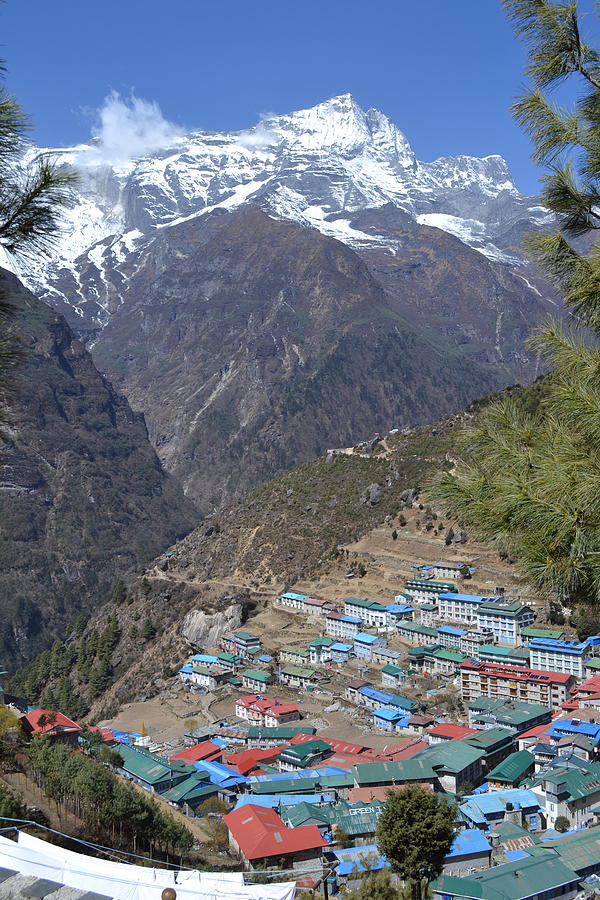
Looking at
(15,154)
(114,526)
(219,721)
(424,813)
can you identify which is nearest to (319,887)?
(424,813)

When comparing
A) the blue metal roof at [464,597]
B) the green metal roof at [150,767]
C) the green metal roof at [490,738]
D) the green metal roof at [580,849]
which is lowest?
the green metal roof at [580,849]

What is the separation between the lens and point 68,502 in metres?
156

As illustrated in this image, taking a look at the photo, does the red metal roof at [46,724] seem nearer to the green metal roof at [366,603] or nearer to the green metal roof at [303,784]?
the green metal roof at [303,784]

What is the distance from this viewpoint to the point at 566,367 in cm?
691

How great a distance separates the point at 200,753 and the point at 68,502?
12588 cm

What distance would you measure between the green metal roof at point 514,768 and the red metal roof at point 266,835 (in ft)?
33.1

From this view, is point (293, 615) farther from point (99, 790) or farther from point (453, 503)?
point (453, 503)

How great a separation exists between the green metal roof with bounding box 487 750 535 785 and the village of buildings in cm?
8

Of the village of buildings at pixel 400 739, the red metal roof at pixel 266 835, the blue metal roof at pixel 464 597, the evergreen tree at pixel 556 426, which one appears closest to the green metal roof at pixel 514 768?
the village of buildings at pixel 400 739

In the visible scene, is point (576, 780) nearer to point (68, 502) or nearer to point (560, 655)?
point (560, 655)

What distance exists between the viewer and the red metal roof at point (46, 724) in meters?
31.9

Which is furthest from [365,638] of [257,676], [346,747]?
[346,747]

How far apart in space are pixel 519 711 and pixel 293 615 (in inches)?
913

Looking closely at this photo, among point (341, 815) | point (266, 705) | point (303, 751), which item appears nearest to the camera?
point (341, 815)
